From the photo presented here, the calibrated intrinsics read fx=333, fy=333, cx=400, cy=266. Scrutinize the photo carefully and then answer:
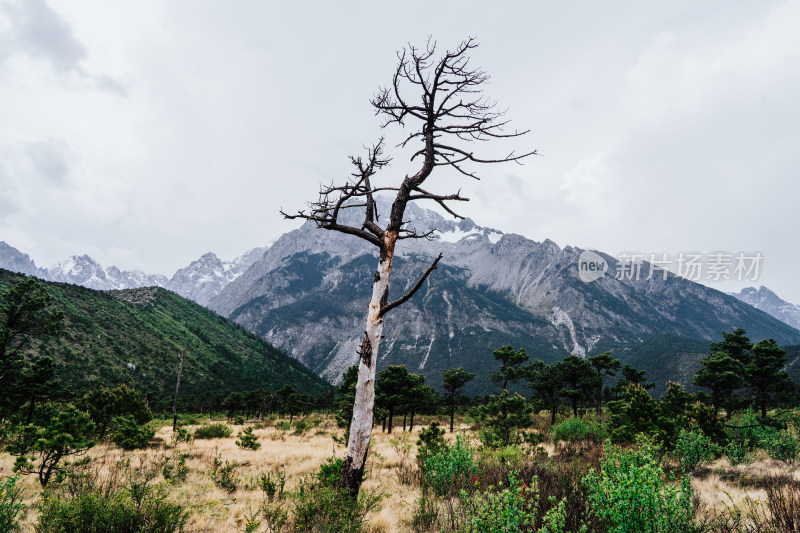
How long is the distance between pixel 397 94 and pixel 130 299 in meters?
159

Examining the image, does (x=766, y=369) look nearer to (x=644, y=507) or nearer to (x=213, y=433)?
(x=644, y=507)

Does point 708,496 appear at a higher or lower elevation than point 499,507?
lower

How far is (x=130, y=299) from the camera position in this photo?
127 metres

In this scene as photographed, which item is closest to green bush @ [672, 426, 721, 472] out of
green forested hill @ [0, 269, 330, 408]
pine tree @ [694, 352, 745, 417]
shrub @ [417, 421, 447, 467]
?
shrub @ [417, 421, 447, 467]

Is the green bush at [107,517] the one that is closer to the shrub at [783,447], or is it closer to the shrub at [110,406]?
the shrub at [110,406]

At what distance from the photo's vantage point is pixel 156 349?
319ft

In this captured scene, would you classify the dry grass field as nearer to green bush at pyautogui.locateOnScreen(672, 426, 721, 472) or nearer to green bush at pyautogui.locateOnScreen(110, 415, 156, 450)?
green bush at pyautogui.locateOnScreen(672, 426, 721, 472)

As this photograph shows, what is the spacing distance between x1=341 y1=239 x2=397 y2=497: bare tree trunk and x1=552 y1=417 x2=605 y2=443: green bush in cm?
1326

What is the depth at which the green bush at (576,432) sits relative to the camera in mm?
15459

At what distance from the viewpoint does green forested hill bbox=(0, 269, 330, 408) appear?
70938mm

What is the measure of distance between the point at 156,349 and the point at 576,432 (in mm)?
114540

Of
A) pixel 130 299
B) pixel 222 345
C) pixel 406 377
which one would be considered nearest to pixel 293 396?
pixel 406 377

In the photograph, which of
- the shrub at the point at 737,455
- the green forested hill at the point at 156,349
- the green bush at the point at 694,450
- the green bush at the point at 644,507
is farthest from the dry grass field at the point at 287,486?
the green forested hill at the point at 156,349

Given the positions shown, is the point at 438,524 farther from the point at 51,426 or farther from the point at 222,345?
the point at 222,345
